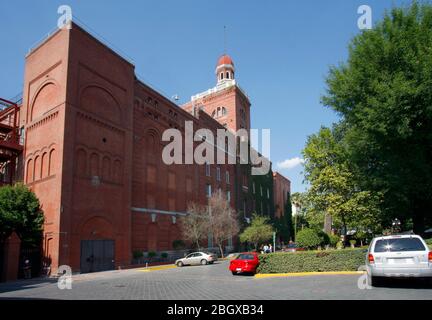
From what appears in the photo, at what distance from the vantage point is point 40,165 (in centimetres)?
2811

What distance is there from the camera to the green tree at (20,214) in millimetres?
23211

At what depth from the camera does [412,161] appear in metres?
18.2

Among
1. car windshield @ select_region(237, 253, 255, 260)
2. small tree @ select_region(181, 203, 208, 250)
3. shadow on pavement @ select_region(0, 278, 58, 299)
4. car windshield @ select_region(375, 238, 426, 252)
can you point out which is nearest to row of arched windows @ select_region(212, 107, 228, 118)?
small tree @ select_region(181, 203, 208, 250)

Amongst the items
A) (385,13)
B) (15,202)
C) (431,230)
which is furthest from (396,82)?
(431,230)

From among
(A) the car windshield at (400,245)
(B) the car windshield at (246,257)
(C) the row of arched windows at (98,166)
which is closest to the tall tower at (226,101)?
(C) the row of arched windows at (98,166)

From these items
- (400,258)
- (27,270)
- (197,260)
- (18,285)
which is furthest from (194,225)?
(400,258)

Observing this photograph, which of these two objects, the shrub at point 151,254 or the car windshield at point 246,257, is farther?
the shrub at point 151,254

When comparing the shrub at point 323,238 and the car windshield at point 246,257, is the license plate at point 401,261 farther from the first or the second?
the shrub at point 323,238

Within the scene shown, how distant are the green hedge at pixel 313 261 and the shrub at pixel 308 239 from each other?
3.53 m

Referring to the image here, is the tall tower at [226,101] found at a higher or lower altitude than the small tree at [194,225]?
higher

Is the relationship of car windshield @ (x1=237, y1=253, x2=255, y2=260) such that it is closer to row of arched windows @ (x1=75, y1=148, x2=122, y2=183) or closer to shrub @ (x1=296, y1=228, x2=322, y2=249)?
shrub @ (x1=296, y1=228, x2=322, y2=249)

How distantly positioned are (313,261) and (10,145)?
2638cm
